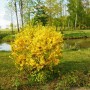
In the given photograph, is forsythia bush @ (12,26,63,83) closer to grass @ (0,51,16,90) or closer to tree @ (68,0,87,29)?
grass @ (0,51,16,90)

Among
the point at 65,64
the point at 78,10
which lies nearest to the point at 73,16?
the point at 78,10

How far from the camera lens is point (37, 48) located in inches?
420

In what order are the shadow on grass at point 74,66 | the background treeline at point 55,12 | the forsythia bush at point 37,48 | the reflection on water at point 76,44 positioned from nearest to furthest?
1. the forsythia bush at point 37,48
2. the shadow on grass at point 74,66
3. the reflection on water at point 76,44
4. the background treeline at point 55,12

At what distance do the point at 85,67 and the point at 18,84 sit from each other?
12.5 feet

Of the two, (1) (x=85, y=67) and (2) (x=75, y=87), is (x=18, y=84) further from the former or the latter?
(1) (x=85, y=67)

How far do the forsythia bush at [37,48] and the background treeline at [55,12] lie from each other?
32131mm

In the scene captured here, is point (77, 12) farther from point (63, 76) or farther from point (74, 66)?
point (63, 76)

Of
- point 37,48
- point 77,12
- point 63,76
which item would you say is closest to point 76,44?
point 63,76

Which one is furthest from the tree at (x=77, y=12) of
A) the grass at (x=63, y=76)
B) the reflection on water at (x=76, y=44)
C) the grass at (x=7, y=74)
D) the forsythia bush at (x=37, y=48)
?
the forsythia bush at (x=37, y=48)

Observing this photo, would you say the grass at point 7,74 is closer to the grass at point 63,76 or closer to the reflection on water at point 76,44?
the grass at point 63,76

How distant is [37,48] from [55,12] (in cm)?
4476

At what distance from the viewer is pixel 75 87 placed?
1050cm

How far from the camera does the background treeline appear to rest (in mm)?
51231

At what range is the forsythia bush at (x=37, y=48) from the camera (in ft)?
35.1
